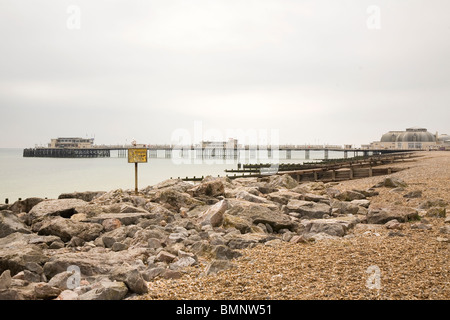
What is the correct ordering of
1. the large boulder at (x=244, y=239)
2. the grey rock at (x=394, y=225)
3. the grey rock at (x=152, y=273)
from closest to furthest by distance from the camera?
the grey rock at (x=152, y=273) < the large boulder at (x=244, y=239) < the grey rock at (x=394, y=225)

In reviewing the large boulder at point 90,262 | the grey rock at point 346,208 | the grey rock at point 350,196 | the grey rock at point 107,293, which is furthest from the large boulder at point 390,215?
the grey rock at point 107,293

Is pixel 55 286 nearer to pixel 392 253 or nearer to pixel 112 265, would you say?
pixel 112 265

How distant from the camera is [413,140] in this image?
15200cm

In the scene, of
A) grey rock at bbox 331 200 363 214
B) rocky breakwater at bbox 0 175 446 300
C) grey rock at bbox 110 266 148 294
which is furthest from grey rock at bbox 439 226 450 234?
grey rock at bbox 110 266 148 294

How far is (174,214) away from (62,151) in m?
162

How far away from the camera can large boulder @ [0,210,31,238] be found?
1079 centimetres

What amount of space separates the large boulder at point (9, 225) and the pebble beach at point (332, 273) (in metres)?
6.05

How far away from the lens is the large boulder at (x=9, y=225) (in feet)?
35.4

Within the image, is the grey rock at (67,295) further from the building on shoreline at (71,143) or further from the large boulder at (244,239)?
the building on shoreline at (71,143)

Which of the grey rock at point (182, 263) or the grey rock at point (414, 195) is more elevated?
the grey rock at point (414, 195)

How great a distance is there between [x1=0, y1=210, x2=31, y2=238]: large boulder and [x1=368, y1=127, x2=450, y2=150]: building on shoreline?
481 ft

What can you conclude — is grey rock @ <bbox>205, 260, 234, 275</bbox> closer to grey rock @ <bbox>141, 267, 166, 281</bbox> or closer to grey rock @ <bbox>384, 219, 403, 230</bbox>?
grey rock @ <bbox>141, 267, 166, 281</bbox>

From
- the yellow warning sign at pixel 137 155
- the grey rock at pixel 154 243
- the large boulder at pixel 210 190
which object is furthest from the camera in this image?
the yellow warning sign at pixel 137 155

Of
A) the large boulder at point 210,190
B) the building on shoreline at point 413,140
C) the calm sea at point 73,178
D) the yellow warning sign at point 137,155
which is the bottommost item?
the calm sea at point 73,178
